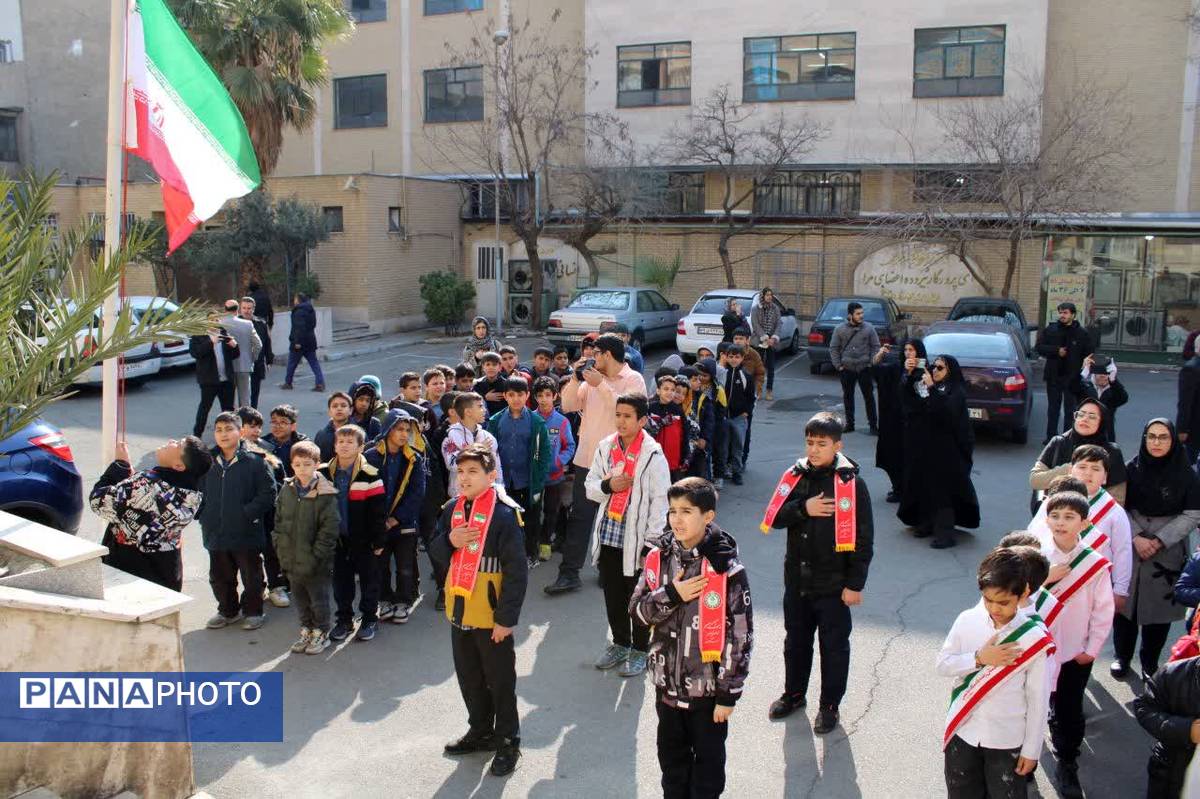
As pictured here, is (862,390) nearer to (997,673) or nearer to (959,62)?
Answer: (997,673)

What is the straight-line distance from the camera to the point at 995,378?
13.5 meters

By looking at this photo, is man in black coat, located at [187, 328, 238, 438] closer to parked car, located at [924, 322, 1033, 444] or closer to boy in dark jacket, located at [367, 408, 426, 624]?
boy in dark jacket, located at [367, 408, 426, 624]

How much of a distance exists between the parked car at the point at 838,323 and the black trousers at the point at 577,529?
12.2 metres

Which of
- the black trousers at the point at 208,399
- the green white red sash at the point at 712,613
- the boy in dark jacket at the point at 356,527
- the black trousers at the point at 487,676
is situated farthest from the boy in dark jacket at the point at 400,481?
the black trousers at the point at 208,399

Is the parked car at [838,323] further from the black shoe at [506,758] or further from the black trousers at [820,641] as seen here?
the black shoe at [506,758]

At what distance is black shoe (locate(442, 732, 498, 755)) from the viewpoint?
562 cm

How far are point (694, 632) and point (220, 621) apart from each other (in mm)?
4313

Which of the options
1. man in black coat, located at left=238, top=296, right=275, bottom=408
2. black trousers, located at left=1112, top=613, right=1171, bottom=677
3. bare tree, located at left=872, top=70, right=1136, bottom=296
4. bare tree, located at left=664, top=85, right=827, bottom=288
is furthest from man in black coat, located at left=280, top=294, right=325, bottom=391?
black trousers, located at left=1112, top=613, right=1171, bottom=677

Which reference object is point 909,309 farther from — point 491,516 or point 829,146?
point 491,516

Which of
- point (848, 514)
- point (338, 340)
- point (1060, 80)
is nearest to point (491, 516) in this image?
point (848, 514)

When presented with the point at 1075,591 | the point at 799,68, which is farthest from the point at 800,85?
the point at 1075,591

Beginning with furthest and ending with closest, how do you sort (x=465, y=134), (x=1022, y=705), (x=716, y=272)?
(x=465, y=134), (x=716, y=272), (x=1022, y=705)

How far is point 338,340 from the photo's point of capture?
23969mm

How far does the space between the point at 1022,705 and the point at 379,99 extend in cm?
2985
